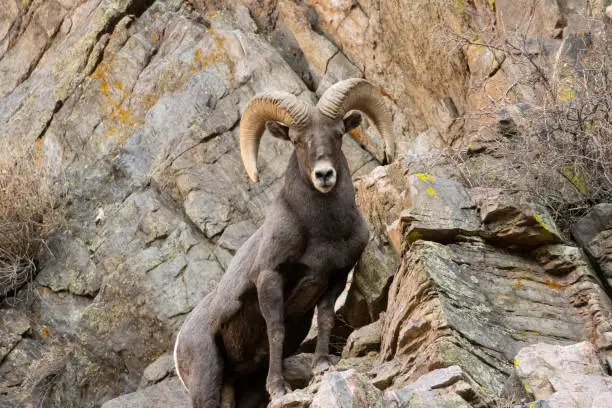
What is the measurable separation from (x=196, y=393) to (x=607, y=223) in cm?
393

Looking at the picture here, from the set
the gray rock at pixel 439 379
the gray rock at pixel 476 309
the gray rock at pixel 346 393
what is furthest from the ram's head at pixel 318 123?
the gray rock at pixel 346 393

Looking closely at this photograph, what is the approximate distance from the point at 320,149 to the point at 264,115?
0.90 meters

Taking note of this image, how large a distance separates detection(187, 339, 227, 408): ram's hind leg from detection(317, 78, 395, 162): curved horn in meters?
2.36

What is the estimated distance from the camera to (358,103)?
8414 mm

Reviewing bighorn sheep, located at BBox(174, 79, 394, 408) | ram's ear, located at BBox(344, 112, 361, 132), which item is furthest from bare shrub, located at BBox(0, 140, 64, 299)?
ram's ear, located at BBox(344, 112, 361, 132)

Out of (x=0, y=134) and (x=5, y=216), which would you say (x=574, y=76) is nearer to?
(x=5, y=216)

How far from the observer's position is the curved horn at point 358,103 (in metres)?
8.10

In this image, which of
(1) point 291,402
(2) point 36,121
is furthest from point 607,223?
(2) point 36,121

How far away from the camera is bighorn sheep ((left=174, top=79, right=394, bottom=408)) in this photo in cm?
767

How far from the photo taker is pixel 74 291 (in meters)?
12.7

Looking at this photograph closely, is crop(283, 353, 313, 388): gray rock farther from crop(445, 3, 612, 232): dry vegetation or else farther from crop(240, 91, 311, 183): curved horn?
crop(445, 3, 612, 232): dry vegetation

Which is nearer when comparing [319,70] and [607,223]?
[607,223]

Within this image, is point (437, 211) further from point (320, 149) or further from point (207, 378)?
point (207, 378)

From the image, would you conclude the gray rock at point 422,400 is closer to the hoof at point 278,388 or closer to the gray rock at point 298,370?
the hoof at point 278,388
